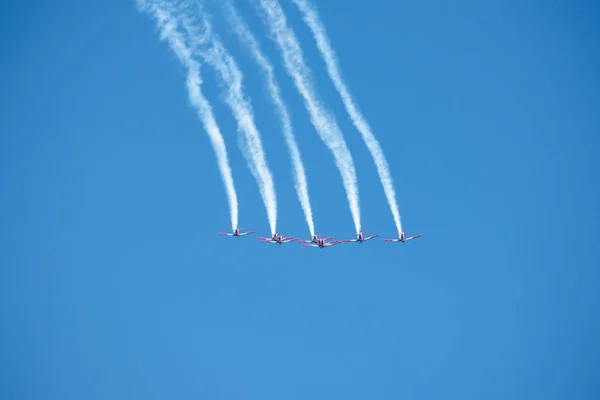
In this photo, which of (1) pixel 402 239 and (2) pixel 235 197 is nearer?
(2) pixel 235 197

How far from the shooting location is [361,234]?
48.0 meters

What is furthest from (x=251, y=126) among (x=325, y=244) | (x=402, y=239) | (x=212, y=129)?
(x=402, y=239)

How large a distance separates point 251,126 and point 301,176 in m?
3.94

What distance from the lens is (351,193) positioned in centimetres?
4469

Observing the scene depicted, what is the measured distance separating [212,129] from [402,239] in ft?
44.8

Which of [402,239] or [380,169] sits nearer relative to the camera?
[380,169]

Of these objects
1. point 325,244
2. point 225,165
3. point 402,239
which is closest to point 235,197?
point 225,165

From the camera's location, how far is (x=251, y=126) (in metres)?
43.9

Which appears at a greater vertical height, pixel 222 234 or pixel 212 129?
pixel 212 129

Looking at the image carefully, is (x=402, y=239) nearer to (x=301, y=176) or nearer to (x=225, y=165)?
(x=301, y=176)

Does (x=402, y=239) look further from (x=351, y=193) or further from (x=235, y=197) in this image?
(x=235, y=197)

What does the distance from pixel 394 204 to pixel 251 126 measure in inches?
380

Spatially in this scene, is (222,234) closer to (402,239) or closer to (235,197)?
(235,197)

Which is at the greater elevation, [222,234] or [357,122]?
[357,122]
